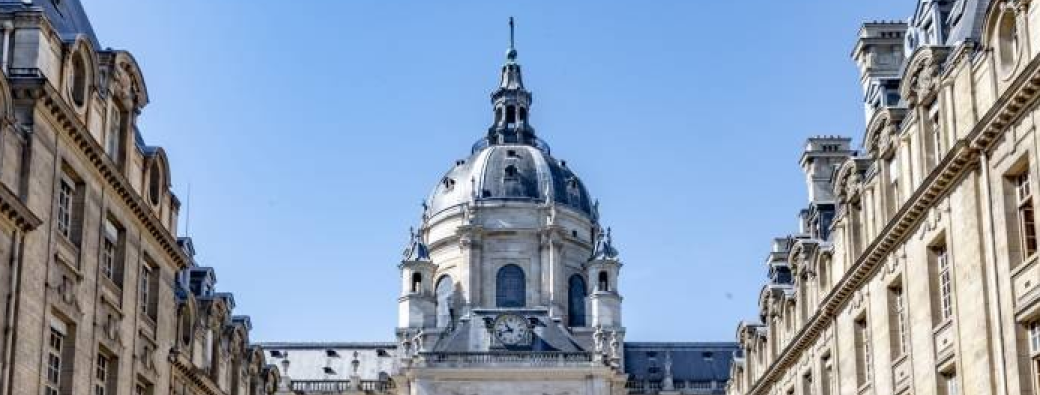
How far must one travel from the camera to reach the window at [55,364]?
36844 mm

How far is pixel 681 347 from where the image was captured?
124062 millimetres

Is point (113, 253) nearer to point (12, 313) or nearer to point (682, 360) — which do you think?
point (12, 313)

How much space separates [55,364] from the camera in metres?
37.4

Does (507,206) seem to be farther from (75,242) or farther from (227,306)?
(75,242)

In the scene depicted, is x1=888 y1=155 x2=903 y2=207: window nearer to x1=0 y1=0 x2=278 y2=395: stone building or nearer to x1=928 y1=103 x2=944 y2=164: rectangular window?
x1=928 y1=103 x2=944 y2=164: rectangular window

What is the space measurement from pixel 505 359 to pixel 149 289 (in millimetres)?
60738

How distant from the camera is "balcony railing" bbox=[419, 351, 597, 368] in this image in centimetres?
10519

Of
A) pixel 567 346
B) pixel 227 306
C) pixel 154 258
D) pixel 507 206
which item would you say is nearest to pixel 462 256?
pixel 507 206

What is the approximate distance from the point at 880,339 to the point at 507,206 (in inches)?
3105

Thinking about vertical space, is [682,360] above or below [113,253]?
above

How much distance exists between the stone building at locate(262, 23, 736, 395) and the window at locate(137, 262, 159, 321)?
6151cm

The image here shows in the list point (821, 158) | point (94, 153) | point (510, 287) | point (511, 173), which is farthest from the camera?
Result: point (511, 173)

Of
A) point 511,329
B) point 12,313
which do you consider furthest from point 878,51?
point 511,329

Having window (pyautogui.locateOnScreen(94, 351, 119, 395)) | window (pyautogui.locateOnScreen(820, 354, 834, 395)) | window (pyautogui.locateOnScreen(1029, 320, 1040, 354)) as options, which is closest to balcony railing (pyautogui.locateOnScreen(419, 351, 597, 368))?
window (pyautogui.locateOnScreen(820, 354, 834, 395))
